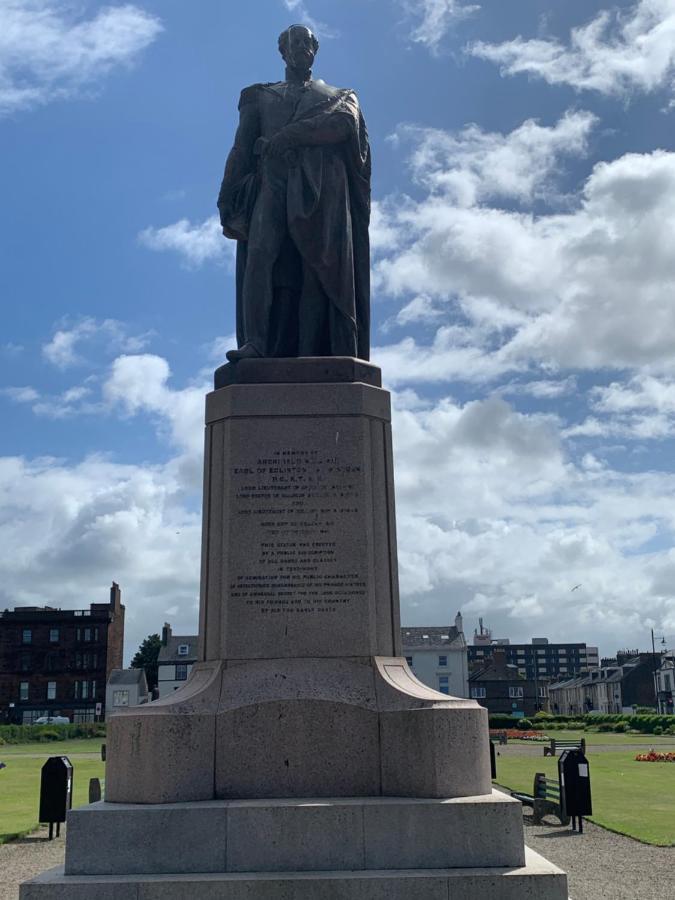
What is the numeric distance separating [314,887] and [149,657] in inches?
4202

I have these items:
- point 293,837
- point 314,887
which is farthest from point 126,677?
point 314,887

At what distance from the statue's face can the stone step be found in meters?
8.19

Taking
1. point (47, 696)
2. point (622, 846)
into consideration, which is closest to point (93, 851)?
point (622, 846)

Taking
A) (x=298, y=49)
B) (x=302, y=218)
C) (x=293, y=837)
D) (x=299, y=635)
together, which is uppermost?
(x=298, y=49)

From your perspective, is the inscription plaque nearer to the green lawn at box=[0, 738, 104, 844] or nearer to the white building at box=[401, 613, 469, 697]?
the green lawn at box=[0, 738, 104, 844]

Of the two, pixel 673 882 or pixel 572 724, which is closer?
pixel 673 882

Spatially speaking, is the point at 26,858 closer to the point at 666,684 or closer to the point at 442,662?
the point at 442,662

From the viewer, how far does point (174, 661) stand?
97.6m

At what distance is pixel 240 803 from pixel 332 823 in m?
0.74

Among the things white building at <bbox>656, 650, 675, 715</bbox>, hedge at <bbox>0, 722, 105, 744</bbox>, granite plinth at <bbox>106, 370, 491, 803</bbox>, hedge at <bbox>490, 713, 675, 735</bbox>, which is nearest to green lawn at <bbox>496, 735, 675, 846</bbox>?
granite plinth at <bbox>106, 370, 491, 803</bbox>

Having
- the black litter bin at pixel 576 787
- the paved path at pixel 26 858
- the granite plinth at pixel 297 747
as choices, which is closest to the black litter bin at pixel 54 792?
the paved path at pixel 26 858

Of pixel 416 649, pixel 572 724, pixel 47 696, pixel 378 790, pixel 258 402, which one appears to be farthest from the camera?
pixel 416 649

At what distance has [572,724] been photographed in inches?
3130

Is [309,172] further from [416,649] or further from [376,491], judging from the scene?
[416,649]
